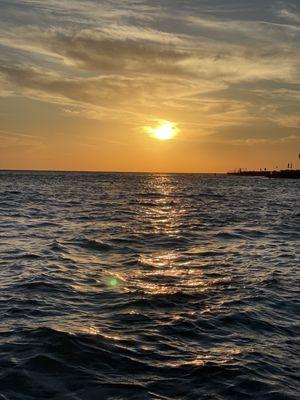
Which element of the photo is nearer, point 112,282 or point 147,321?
point 147,321

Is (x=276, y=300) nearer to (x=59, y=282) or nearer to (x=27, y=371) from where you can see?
(x=59, y=282)

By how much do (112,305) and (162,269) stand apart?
4540mm

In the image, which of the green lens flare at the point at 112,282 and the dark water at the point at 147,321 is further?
the green lens flare at the point at 112,282

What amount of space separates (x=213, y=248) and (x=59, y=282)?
888cm

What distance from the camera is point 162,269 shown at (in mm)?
15203

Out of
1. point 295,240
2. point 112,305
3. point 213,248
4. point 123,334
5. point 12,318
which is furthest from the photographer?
point 295,240

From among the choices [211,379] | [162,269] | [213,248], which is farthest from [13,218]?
[211,379]

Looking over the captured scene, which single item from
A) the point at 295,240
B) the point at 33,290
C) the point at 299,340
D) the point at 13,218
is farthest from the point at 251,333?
the point at 13,218

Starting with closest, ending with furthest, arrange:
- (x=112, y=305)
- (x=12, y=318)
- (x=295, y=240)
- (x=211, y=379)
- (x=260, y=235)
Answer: (x=211, y=379)
(x=12, y=318)
(x=112, y=305)
(x=295, y=240)
(x=260, y=235)

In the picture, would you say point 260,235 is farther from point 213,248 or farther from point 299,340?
point 299,340

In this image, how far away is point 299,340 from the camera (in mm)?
8930

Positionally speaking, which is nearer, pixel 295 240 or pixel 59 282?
pixel 59 282

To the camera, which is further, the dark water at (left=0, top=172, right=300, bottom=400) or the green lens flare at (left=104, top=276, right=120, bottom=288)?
the green lens flare at (left=104, top=276, right=120, bottom=288)

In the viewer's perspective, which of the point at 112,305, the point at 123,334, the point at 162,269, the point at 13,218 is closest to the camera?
the point at 123,334
